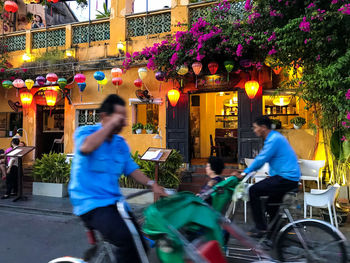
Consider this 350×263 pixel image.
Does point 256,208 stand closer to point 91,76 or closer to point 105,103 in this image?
point 105,103

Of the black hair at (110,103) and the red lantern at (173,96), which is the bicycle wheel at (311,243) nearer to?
the black hair at (110,103)

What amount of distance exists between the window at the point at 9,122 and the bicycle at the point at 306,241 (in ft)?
41.5

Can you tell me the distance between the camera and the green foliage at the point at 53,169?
26.7 ft

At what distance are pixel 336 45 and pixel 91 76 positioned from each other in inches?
343

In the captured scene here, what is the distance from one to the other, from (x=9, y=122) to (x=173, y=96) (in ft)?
28.9

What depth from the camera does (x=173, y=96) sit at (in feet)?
29.9

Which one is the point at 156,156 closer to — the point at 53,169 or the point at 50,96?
the point at 53,169

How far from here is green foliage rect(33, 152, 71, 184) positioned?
812cm

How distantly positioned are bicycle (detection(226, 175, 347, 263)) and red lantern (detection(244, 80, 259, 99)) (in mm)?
5448

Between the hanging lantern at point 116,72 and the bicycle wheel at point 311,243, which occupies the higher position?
the hanging lantern at point 116,72

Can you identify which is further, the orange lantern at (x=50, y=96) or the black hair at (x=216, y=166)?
the orange lantern at (x=50, y=96)

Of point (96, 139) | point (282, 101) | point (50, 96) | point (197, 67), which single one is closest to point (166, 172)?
point (197, 67)

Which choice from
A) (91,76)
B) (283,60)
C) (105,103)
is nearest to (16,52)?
(91,76)

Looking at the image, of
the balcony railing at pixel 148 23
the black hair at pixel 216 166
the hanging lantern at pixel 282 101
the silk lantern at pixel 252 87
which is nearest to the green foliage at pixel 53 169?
the balcony railing at pixel 148 23
